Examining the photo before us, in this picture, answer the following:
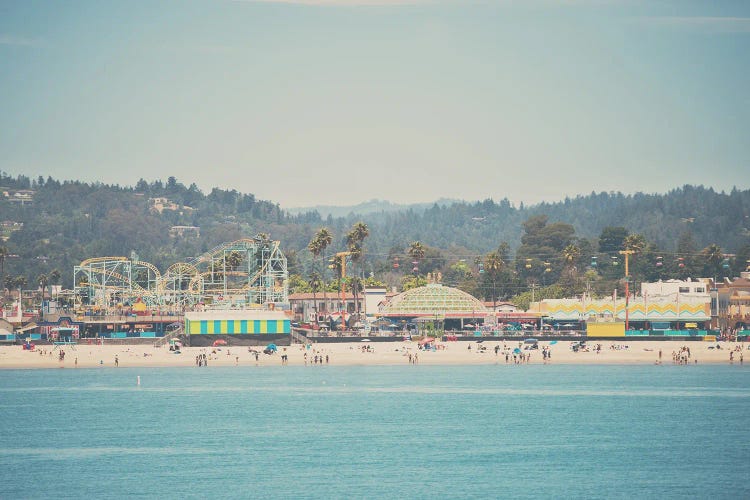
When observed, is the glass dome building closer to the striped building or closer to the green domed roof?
the green domed roof

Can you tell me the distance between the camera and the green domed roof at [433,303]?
511ft

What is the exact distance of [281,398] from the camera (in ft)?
300

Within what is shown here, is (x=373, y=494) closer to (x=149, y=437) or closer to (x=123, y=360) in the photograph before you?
(x=149, y=437)

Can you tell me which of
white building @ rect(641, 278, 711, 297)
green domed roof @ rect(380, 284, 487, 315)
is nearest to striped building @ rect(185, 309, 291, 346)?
green domed roof @ rect(380, 284, 487, 315)

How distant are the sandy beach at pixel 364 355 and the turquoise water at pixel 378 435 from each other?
20.8 feet

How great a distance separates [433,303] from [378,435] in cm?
8505

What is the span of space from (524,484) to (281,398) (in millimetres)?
37868

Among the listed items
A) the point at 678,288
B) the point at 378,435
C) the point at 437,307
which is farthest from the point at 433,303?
the point at 378,435

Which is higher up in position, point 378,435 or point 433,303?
point 433,303

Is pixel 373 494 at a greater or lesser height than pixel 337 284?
lesser

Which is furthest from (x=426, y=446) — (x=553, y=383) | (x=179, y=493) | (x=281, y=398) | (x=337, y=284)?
(x=337, y=284)

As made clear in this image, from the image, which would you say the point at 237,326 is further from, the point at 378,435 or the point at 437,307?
the point at 378,435

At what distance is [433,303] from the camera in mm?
156500

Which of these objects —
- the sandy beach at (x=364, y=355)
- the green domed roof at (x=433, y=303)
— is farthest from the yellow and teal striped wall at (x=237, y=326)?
the green domed roof at (x=433, y=303)
